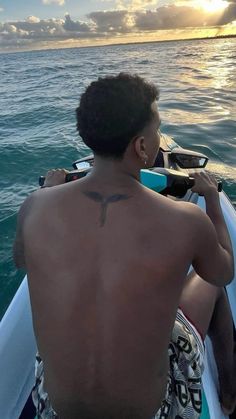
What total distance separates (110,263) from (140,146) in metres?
0.47

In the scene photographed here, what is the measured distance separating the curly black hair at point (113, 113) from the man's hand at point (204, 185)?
883 millimetres

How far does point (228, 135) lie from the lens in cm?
860

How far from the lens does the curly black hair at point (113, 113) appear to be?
1476 millimetres

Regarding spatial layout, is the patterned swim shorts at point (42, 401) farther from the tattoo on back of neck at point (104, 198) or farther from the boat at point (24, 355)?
the tattoo on back of neck at point (104, 198)

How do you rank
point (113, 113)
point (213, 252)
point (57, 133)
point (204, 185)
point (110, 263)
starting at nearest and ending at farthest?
1. point (110, 263)
2. point (113, 113)
3. point (213, 252)
4. point (204, 185)
5. point (57, 133)

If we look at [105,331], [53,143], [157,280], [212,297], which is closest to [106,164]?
[157,280]

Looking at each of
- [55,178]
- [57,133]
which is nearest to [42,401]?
[55,178]

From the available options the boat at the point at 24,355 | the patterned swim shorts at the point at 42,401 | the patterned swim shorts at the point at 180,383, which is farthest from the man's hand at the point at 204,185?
the patterned swim shorts at the point at 42,401

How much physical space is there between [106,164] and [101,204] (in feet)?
0.53

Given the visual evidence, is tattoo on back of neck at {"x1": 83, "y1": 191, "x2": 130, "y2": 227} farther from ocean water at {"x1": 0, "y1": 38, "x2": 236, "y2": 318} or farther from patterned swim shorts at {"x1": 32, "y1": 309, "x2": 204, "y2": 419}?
ocean water at {"x1": 0, "y1": 38, "x2": 236, "y2": 318}

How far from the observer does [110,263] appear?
52.9 inches

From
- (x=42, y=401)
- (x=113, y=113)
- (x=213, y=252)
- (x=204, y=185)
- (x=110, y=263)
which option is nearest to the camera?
(x=110, y=263)

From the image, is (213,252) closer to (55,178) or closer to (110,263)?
(110,263)

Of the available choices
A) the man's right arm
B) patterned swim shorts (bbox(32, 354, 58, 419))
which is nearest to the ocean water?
patterned swim shorts (bbox(32, 354, 58, 419))
